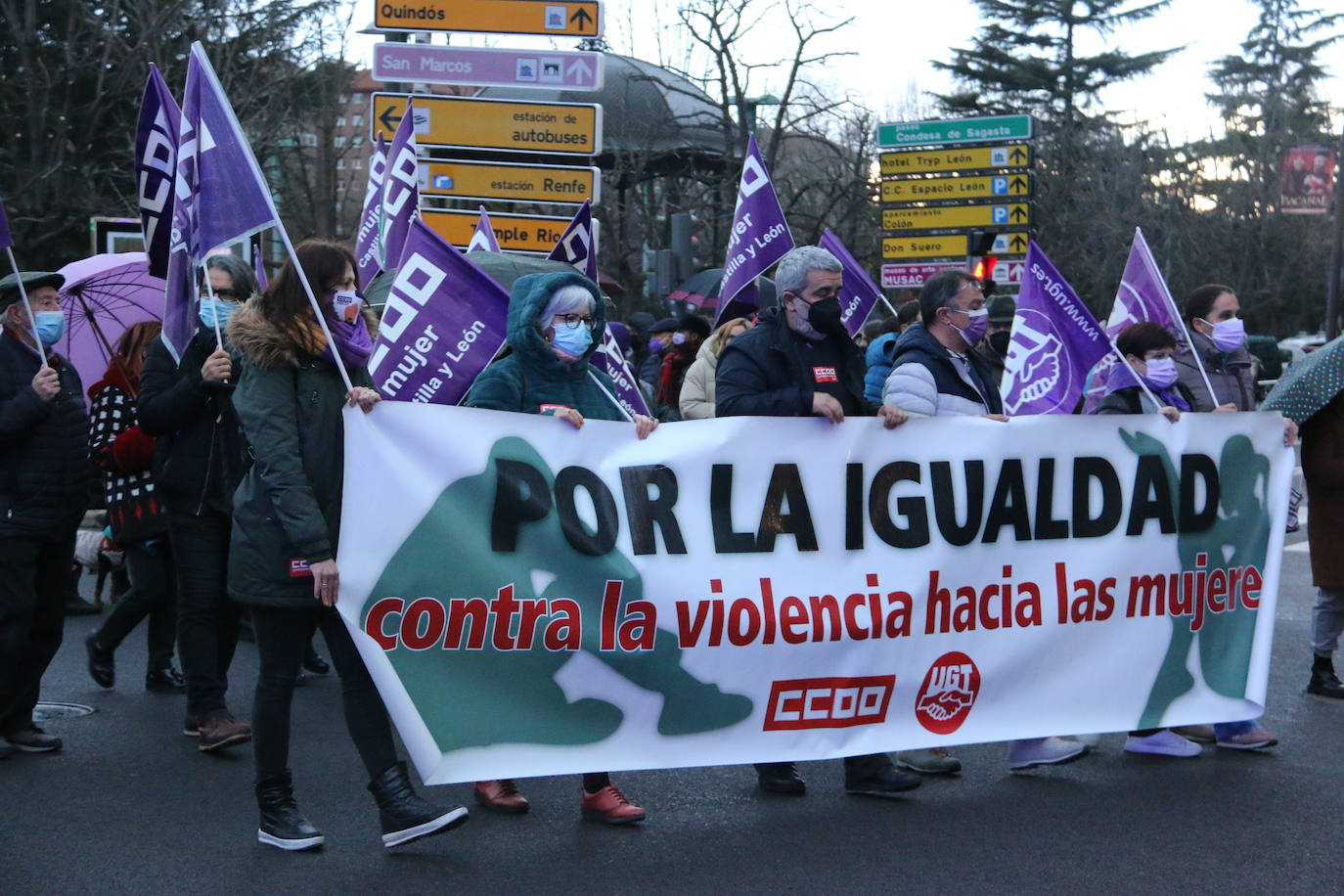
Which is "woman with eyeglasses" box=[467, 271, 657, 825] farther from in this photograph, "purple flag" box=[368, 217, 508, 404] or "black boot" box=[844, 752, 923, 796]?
"purple flag" box=[368, 217, 508, 404]

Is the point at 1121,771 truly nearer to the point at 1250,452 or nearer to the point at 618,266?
the point at 1250,452

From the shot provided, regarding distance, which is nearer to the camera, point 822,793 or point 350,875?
point 350,875

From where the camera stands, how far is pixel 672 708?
5.11 meters

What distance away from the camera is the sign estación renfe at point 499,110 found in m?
13.8

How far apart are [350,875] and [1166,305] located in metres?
4.43

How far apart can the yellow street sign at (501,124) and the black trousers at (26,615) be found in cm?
865

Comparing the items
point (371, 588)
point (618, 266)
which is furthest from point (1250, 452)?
point (618, 266)

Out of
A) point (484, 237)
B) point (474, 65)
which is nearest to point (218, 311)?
point (484, 237)

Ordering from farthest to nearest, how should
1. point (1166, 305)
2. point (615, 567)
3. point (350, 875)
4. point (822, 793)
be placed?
point (1166, 305)
point (822, 793)
point (615, 567)
point (350, 875)

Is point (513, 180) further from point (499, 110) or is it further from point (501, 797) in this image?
point (501, 797)

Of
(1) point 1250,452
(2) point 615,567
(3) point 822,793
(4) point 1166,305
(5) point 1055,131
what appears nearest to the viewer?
(2) point 615,567

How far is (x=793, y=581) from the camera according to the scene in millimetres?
5266

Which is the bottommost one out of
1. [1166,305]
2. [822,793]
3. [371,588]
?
[822,793]

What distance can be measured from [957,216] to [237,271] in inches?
686
